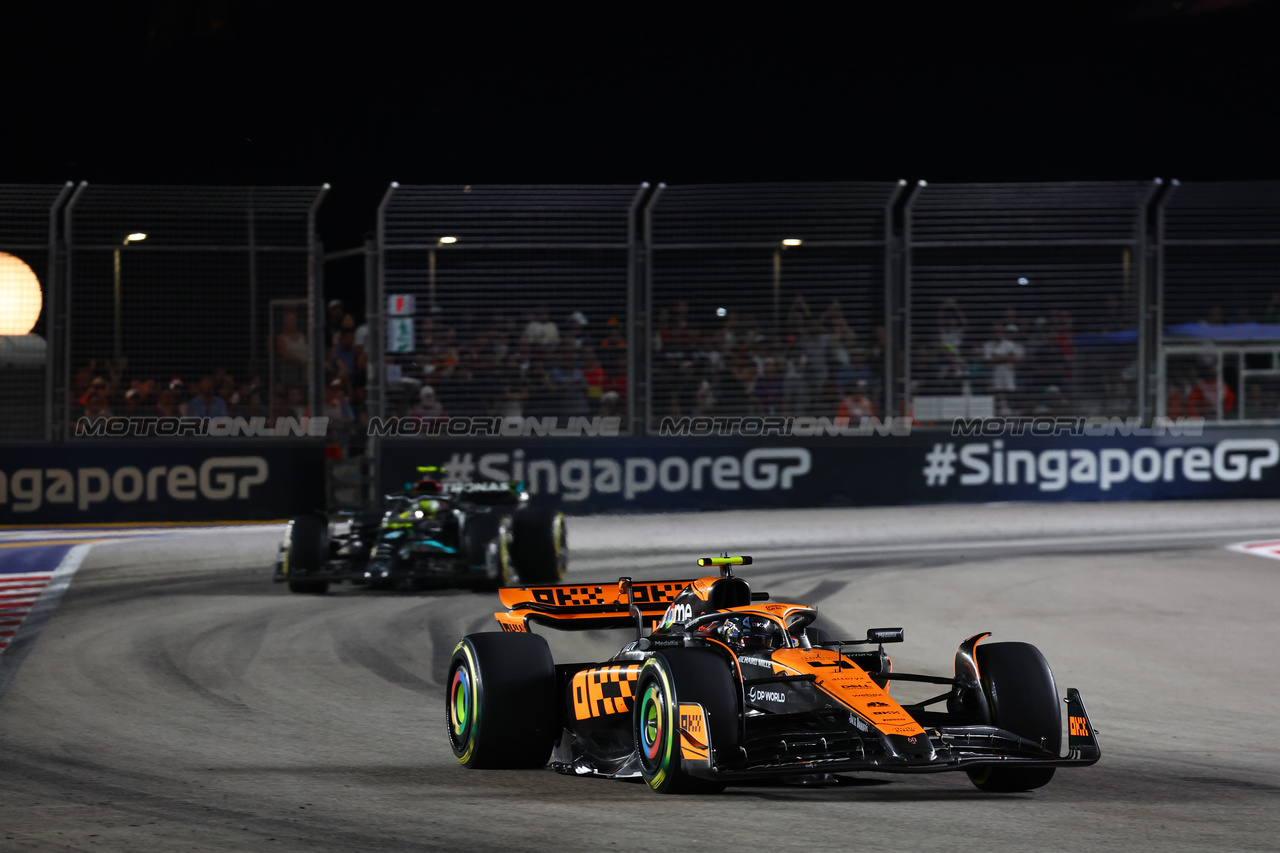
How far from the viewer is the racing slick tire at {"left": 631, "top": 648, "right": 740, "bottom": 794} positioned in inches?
210

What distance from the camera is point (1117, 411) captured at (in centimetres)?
1930

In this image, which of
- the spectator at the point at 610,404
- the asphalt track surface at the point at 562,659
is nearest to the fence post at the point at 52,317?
the asphalt track surface at the point at 562,659

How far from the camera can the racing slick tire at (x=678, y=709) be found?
17.5 ft

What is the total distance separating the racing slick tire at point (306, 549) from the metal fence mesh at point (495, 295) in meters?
5.99

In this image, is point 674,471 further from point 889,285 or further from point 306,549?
point 306,549

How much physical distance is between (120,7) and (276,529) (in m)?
13.9

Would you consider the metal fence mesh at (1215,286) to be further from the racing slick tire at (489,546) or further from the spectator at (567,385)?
the racing slick tire at (489,546)

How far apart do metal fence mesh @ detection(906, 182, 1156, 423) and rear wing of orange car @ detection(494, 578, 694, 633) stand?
40.4 feet

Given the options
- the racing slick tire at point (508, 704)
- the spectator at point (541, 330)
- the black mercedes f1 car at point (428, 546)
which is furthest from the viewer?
the spectator at point (541, 330)

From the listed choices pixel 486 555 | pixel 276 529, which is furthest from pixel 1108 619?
pixel 276 529

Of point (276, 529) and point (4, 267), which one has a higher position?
point (4, 267)

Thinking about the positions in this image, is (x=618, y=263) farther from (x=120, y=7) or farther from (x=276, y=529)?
(x=120, y=7)

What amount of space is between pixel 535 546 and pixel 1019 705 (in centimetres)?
748

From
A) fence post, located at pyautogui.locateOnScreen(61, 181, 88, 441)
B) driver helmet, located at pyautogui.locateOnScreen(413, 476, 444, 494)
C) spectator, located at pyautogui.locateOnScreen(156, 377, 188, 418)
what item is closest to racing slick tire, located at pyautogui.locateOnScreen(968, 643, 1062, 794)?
driver helmet, located at pyautogui.locateOnScreen(413, 476, 444, 494)
